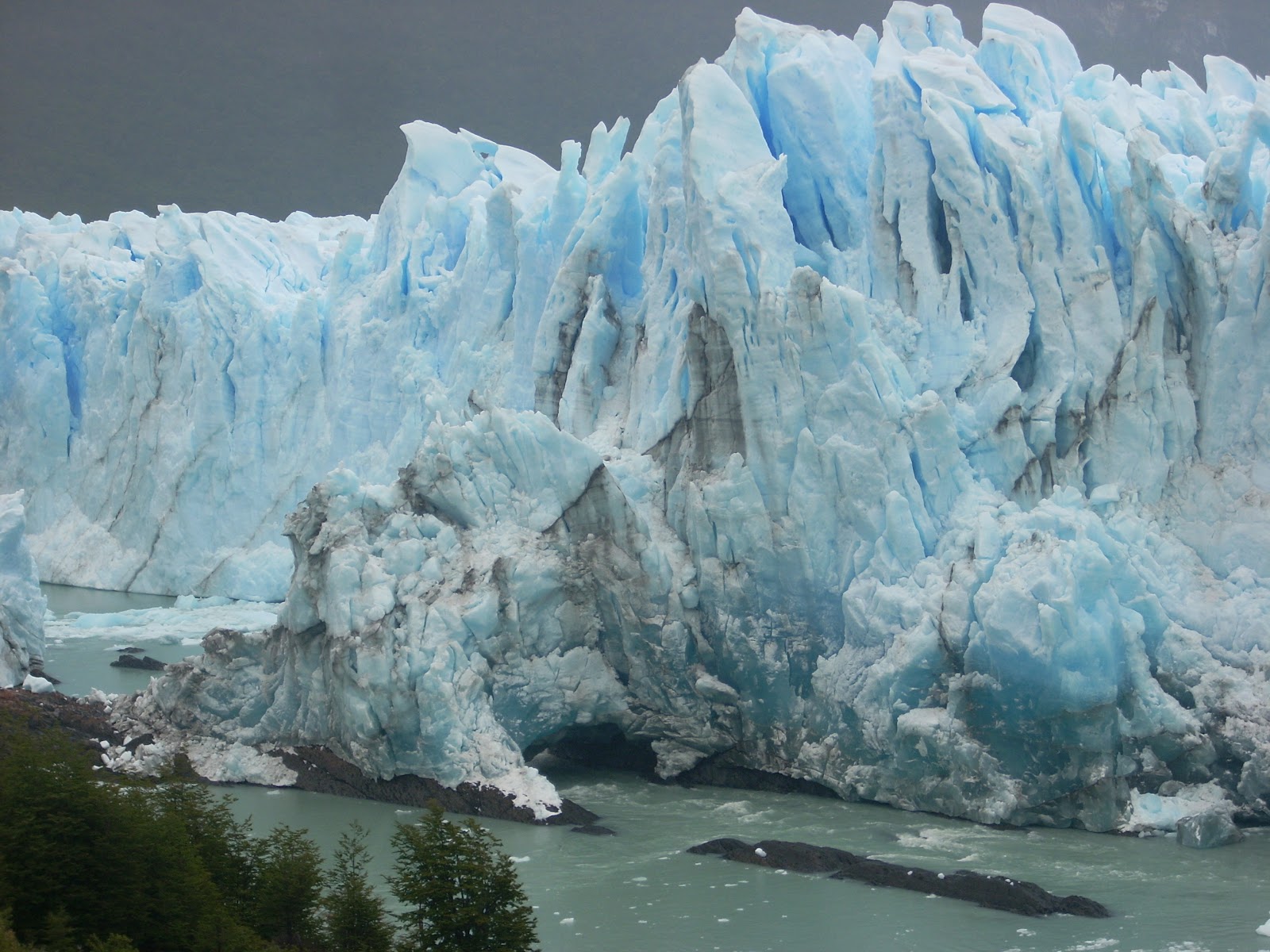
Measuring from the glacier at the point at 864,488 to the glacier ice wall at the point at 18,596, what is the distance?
9.27 ft

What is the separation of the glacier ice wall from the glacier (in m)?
2.83

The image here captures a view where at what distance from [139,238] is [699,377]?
19299 mm

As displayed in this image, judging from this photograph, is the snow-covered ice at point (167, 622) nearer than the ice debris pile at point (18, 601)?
No

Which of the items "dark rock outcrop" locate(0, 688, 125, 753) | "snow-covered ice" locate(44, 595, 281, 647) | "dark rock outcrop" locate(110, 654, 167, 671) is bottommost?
"dark rock outcrop" locate(0, 688, 125, 753)

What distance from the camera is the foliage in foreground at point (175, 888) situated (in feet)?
25.1

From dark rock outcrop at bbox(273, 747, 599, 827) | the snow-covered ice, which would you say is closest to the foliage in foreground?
dark rock outcrop at bbox(273, 747, 599, 827)

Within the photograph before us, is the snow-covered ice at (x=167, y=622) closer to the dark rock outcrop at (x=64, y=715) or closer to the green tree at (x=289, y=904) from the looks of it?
the dark rock outcrop at (x=64, y=715)

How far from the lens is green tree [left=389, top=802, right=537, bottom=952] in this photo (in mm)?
7941

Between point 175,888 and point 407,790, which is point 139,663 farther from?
point 175,888

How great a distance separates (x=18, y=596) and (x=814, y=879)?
1042cm

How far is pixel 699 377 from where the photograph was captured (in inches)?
516

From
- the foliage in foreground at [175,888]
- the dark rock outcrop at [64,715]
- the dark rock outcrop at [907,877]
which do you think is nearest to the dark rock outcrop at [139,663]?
the dark rock outcrop at [64,715]

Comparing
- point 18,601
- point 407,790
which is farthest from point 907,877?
point 18,601

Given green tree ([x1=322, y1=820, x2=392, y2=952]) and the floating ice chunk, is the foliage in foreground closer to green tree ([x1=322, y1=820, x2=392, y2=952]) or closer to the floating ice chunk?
green tree ([x1=322, y1=820, x2=392, y2=952])
